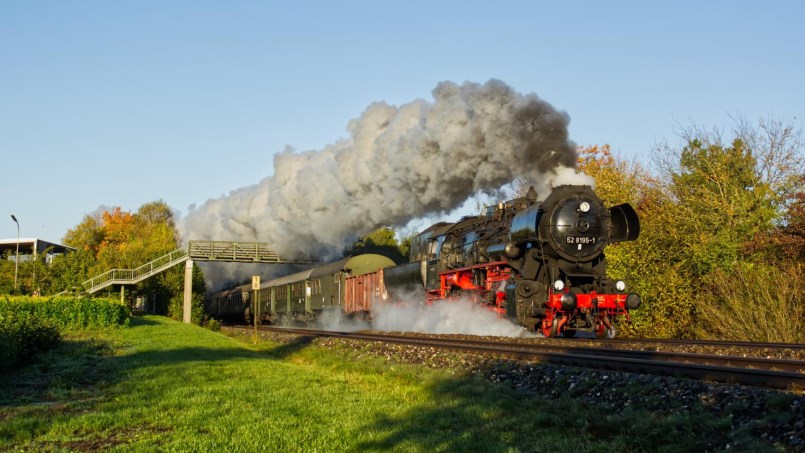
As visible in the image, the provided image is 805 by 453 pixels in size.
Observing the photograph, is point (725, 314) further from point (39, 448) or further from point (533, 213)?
point (39, 448)

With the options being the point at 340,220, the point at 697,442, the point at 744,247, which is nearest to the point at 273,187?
the point at 340,220

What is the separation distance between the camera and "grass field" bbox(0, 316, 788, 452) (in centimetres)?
684

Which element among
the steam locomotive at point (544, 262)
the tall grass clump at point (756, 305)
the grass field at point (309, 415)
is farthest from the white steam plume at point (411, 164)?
the grass field at point (309, 415)

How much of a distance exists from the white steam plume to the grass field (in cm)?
963

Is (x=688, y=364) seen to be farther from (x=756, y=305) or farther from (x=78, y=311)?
(x=78, y=311)

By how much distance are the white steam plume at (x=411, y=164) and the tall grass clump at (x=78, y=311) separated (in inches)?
315

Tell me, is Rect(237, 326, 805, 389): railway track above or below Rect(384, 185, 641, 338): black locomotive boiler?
below

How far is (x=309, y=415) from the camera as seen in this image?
344 inches

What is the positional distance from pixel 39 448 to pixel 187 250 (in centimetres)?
3864

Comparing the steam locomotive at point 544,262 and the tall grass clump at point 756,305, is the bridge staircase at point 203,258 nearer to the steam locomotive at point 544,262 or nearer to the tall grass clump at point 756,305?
the steam locomotive at point 544,262

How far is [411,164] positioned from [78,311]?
1637 centimetres

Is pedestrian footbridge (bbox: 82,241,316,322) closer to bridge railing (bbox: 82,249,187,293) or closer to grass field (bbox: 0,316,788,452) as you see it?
bridge railing (bbox: 82,249,187,293)

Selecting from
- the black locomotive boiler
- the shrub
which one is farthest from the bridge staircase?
the black locomotive boiler

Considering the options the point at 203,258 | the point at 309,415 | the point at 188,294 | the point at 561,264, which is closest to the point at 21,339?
the point at 309,415
